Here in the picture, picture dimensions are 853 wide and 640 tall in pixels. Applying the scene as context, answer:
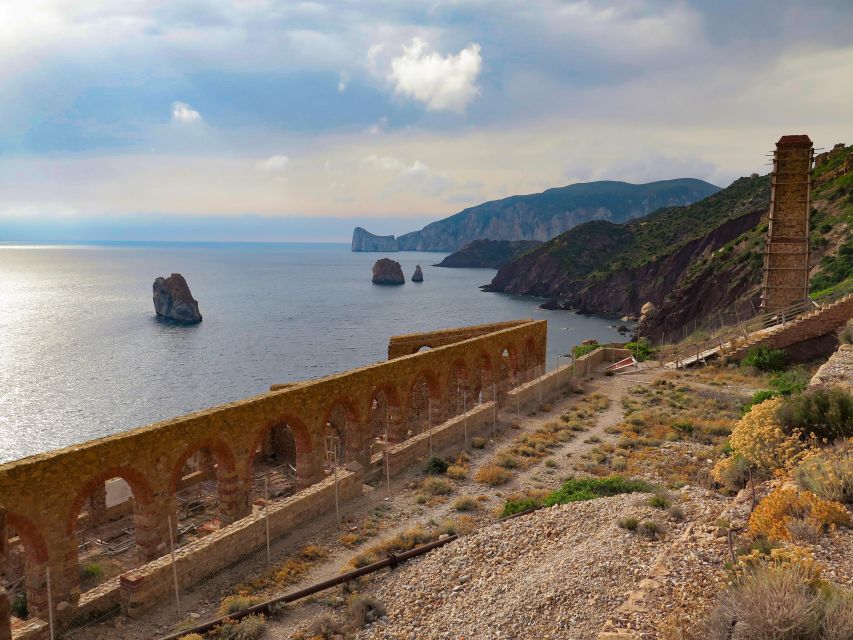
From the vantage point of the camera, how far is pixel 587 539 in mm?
10289

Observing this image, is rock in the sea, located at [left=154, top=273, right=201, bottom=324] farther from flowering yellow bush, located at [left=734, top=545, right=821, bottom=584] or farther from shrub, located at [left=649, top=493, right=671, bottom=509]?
flowering yellow bush, located at [left=734, top=545, right=821, bottom=584]

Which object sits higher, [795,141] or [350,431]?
[795,141]

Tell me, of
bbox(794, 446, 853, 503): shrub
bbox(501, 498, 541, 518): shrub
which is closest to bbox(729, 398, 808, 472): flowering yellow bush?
bbox(794, 446, 853, 503): shrub

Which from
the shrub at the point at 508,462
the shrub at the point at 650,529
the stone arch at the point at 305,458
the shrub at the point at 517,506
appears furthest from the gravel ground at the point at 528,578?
the stone arch at the point at 305,458

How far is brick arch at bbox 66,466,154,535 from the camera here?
12.8 m

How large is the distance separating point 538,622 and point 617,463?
11.0 m

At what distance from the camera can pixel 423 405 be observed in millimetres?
29391

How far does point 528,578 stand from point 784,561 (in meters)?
4.16

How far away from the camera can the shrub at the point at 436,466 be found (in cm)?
1880

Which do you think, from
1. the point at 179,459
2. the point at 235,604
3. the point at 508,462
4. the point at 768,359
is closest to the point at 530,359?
the point at 768,359

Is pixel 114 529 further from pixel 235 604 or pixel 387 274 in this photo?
pixel 387 274

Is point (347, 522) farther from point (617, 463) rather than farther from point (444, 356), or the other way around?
point (444, 356)

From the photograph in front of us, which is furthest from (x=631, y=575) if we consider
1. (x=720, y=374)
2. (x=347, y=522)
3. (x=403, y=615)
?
(x=720, y=374)

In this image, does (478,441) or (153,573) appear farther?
(478,441)
